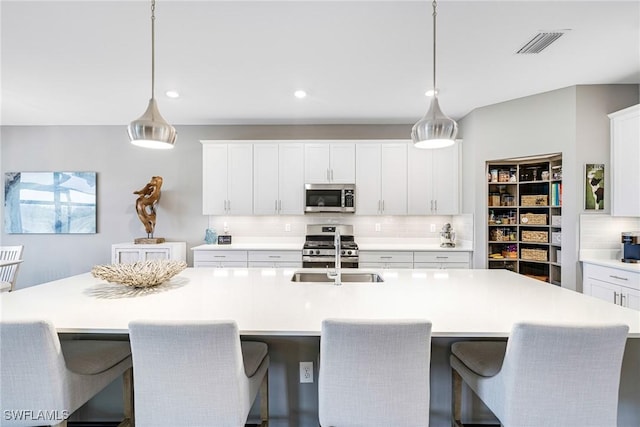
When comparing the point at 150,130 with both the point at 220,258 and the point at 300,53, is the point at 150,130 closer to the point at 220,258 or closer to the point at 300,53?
the point at 300,53

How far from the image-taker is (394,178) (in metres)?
4.12

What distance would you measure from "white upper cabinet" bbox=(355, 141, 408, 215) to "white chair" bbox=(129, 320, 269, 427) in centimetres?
320

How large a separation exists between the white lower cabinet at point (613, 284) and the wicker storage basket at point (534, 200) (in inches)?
42.3

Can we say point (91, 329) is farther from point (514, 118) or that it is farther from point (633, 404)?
point (514, 118)

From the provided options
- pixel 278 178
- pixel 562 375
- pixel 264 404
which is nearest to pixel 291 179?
pixel 278 178

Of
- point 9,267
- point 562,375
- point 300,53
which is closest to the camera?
point 562,375

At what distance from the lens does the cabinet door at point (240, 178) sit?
163 inches

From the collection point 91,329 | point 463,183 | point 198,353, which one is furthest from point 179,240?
point 463,183

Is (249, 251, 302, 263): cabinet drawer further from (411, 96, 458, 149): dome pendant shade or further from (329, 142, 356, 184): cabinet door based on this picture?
(411, 96, 458, 149): dome pendant shade

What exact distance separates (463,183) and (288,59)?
2.79 metres

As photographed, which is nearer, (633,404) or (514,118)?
(633,404)

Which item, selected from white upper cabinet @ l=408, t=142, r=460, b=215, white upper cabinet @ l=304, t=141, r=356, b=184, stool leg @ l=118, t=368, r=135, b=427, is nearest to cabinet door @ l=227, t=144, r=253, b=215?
white upper cabinet @ l=304, t=141, r=356, b=184

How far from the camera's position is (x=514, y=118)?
11.5ft

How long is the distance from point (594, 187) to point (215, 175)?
14.2ft
